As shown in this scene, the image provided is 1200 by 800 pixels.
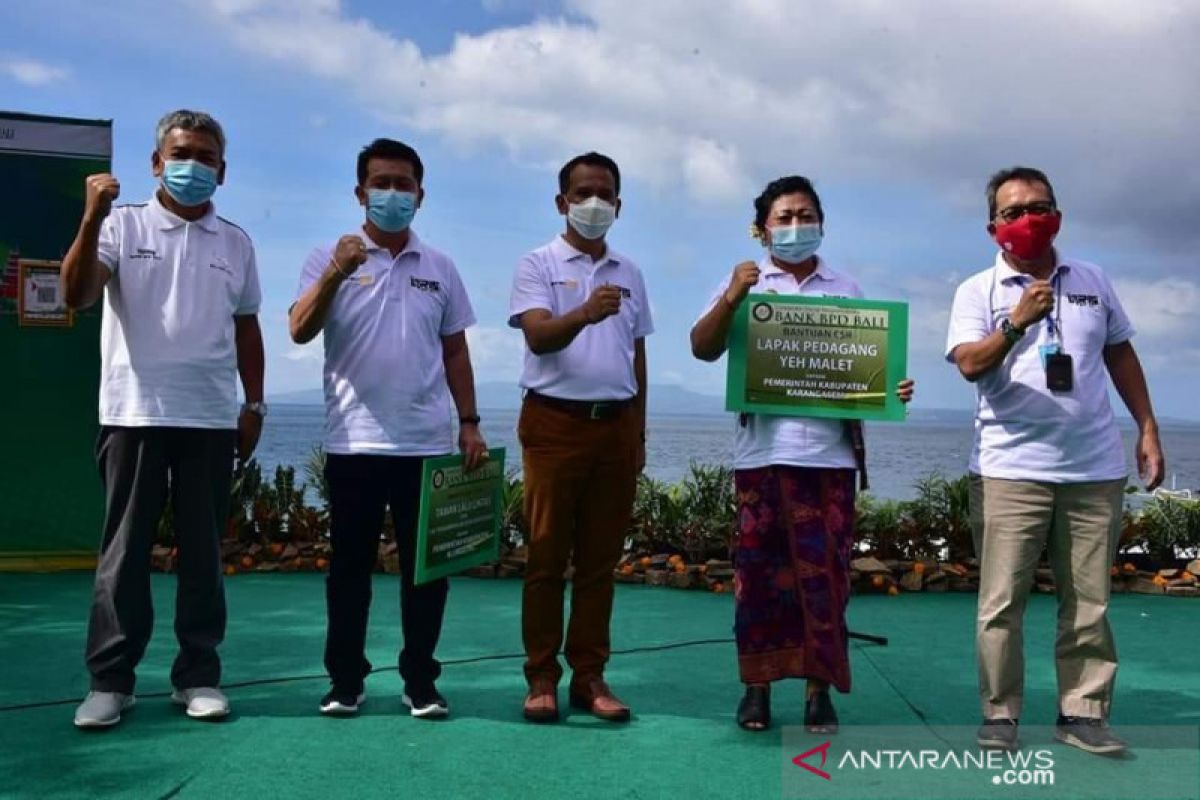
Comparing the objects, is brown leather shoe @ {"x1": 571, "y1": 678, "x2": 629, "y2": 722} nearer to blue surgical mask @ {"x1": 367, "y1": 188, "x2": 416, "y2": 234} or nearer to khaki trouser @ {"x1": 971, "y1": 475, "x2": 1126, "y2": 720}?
khaki trouser @ {"x1": 971, "y1": 475, "x2": 1126, "y2": 720}

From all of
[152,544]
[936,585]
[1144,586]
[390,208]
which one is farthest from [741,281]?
[1144,586]

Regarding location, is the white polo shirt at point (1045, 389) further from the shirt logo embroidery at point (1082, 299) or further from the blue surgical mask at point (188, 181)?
the blue surgical mask at point (188, 181)

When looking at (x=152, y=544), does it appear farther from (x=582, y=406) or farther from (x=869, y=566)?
(x=869, y=566)

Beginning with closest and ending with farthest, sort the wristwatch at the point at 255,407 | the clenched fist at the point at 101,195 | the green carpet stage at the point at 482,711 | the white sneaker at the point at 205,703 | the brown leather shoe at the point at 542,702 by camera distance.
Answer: the green carpet stage at the point at 482,711 < the clenched fist at the point at 101,195 < the white sneaker at the point at 205,703 < the brown leather shoe at the point at 542,702 < the wristwatch at the point at 255,407

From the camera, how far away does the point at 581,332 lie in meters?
3.72

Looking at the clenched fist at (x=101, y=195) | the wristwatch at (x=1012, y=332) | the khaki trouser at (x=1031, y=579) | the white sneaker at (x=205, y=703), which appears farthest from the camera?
the white sneaker at (x=205, y=703)

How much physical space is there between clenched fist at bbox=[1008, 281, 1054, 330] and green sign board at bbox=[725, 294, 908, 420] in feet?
1.58

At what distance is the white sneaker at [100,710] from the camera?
346 centimetres

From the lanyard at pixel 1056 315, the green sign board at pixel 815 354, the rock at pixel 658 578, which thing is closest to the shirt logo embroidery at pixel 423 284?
the green sign board at pixel 815 354

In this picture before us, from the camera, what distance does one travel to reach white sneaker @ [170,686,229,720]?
11.7 feet

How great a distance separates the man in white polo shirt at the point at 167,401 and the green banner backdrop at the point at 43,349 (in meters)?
3.83

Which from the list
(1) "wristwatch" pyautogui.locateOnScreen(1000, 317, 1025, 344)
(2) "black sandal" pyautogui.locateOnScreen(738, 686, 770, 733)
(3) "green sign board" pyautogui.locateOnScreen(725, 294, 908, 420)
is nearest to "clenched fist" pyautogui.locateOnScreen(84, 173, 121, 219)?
(3) "green sign board" pyautogui.locateOnScreen(725, 294, 908, 420)

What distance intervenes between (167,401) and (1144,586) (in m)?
6.05

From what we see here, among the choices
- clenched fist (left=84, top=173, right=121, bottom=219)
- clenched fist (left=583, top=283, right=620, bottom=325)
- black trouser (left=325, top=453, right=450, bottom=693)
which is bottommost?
black trouser (left=325, top=453, right=450, bottom=693)
